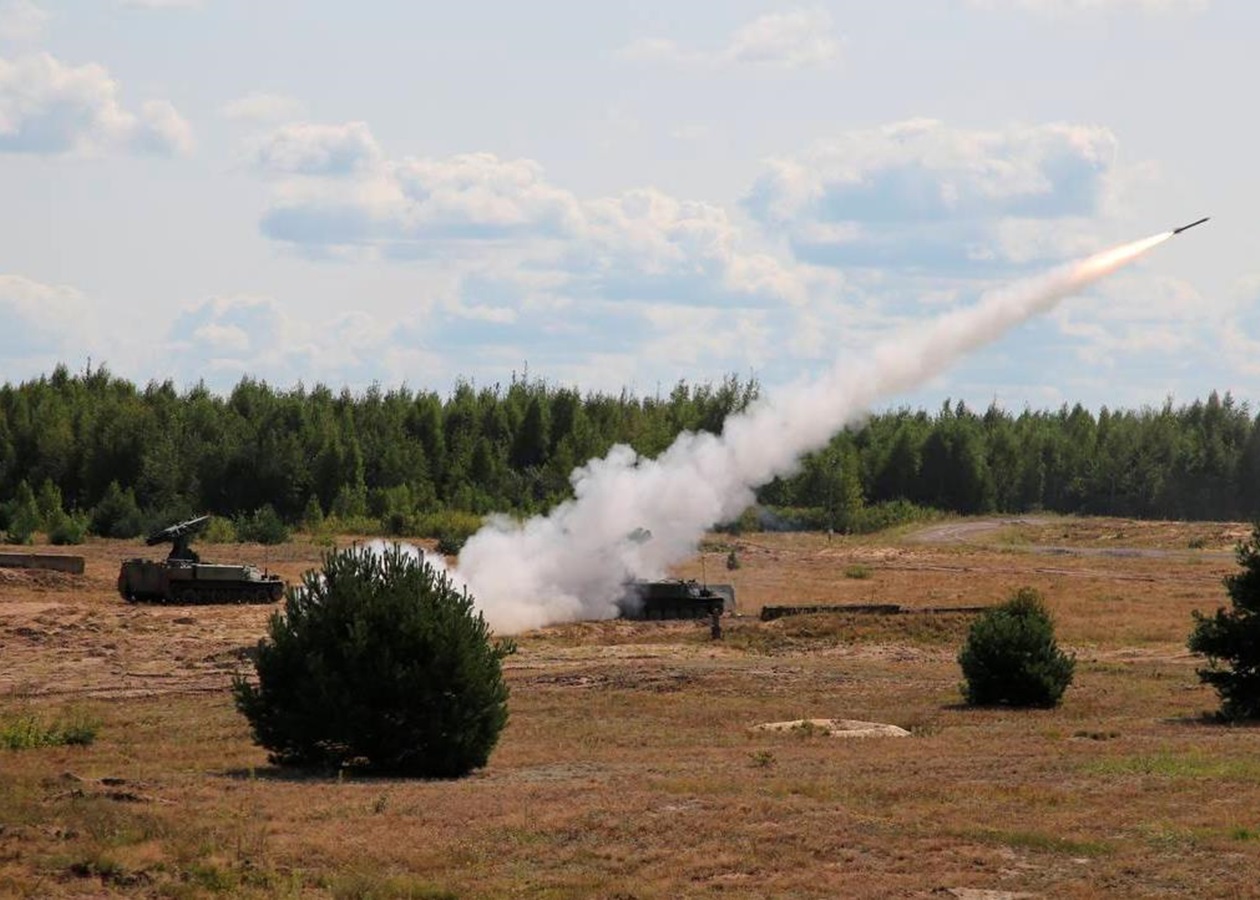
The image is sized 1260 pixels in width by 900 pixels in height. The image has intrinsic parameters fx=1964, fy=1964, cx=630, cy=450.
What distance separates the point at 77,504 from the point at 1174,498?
267ft

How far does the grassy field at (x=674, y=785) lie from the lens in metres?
21.9

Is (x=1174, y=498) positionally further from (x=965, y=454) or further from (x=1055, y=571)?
(x=1055, y=571)

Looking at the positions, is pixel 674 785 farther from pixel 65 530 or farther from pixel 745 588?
pixel 65 530

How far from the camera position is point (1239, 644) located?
3897 centimetres

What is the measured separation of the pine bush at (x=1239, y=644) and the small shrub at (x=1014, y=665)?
10.1 ft

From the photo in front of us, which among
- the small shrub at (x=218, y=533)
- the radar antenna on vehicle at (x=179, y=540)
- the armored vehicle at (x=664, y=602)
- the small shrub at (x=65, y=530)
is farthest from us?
the small shrub at (x=218, y=533)

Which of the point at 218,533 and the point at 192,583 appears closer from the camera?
the point at 192,583

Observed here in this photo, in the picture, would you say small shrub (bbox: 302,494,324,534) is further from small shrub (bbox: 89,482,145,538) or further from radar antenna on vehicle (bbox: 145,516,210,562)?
radar antenna on vehicle (bbox: 145,516,210,562)

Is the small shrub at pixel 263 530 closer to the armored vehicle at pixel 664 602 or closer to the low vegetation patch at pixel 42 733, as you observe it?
the armored vehicle at pixel 664 602

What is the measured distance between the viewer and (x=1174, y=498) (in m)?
150

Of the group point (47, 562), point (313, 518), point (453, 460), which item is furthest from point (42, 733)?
point (453, 460)

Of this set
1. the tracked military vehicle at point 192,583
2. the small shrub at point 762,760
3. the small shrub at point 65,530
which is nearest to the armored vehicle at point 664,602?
the tracked military vehicle at point 192,583

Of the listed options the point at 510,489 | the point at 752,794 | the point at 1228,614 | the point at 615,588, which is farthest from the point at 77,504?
the point at 752,794

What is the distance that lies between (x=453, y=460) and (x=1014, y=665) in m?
81.9
